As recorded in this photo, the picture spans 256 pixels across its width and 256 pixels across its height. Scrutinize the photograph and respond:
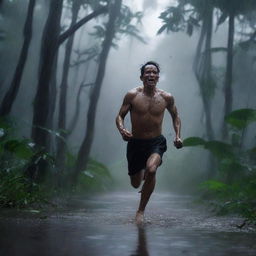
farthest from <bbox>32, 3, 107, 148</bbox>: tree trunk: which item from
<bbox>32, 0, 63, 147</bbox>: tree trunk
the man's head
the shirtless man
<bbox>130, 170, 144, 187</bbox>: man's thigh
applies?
the man's head

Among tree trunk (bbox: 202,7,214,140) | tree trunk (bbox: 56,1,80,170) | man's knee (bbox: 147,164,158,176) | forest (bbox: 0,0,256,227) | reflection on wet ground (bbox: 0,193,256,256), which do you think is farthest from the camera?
tree trunk (bbox: 202,7,214,140)

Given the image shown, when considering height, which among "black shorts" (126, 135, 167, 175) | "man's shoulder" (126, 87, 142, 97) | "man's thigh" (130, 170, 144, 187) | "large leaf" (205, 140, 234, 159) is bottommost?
"man's thigh" (130, 170, 144, 187)

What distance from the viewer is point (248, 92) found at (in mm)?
23391

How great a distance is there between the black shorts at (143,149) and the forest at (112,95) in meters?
1.34

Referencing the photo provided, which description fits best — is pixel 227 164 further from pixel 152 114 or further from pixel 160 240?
pixel 160 240

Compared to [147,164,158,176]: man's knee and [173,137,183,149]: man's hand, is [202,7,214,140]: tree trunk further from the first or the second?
[147,164,158,176]: man's knee

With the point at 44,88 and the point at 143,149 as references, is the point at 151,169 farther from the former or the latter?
the point at 44,88

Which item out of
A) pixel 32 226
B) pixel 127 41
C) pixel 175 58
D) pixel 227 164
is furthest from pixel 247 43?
pixel 127 41

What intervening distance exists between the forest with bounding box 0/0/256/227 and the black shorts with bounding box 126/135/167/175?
1339 millimetres

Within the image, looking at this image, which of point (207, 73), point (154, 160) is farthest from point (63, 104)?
point (154, 160)

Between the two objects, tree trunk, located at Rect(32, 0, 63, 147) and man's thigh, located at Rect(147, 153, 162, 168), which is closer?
man's thigh, located at Rect(147, 153, 162, 168)

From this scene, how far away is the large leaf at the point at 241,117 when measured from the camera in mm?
9992

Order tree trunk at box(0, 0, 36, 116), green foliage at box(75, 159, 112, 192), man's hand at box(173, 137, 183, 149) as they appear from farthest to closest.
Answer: green foliage at box(75, 159, 112, 192), tree trunk at box(0, 0, 36, 116), man's hand at box(173, 137, 183, 149)

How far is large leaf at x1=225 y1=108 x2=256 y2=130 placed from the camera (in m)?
9.99
